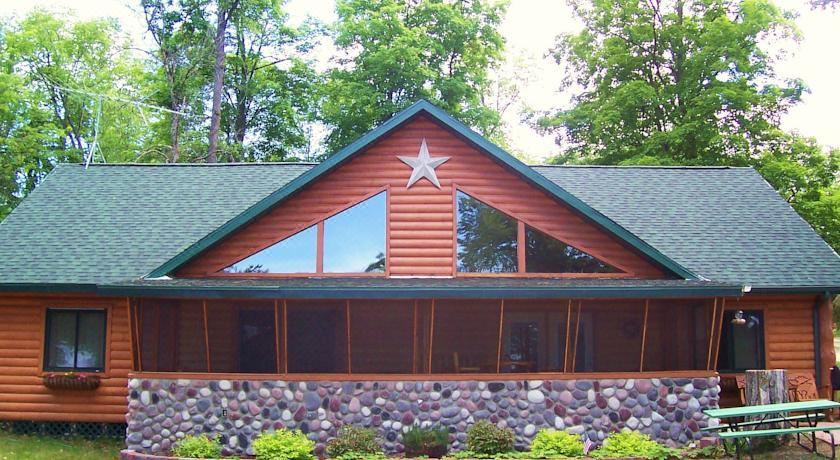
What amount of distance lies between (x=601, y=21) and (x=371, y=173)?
749 inches

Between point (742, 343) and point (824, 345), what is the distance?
139 centimetres

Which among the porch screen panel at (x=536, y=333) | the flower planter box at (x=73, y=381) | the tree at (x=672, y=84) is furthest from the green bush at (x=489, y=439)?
the tree at (x=672, y=84)

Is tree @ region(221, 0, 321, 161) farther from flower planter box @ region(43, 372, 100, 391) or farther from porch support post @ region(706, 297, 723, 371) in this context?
porch support post @ region(706, 297, 723, 371)

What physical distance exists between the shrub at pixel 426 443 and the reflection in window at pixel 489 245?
2.82 meters

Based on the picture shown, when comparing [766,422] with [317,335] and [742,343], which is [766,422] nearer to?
[742,343]

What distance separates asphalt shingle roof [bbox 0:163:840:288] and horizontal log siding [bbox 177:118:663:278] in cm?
220

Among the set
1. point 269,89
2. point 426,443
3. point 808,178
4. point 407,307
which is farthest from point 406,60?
point 426,443

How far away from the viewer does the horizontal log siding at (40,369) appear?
14297mm

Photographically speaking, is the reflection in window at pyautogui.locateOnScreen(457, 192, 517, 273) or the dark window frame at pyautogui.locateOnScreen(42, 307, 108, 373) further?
the dark window frame at pyautogui.locateOnScreen(42, 307, 108, 373)

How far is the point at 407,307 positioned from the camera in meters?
14.6

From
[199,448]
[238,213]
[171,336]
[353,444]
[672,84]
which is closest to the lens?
[353,444]

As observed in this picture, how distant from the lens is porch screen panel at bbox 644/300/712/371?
13508 mm

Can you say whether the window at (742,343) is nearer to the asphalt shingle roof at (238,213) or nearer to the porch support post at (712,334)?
the asphalt shingle roof at (238,213)

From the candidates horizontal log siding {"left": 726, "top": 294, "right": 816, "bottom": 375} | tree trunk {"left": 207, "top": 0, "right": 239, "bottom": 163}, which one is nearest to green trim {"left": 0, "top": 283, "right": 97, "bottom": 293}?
horizontal log siding {"left": 726, "top": 294, "right": 816, "bottom": 375}
